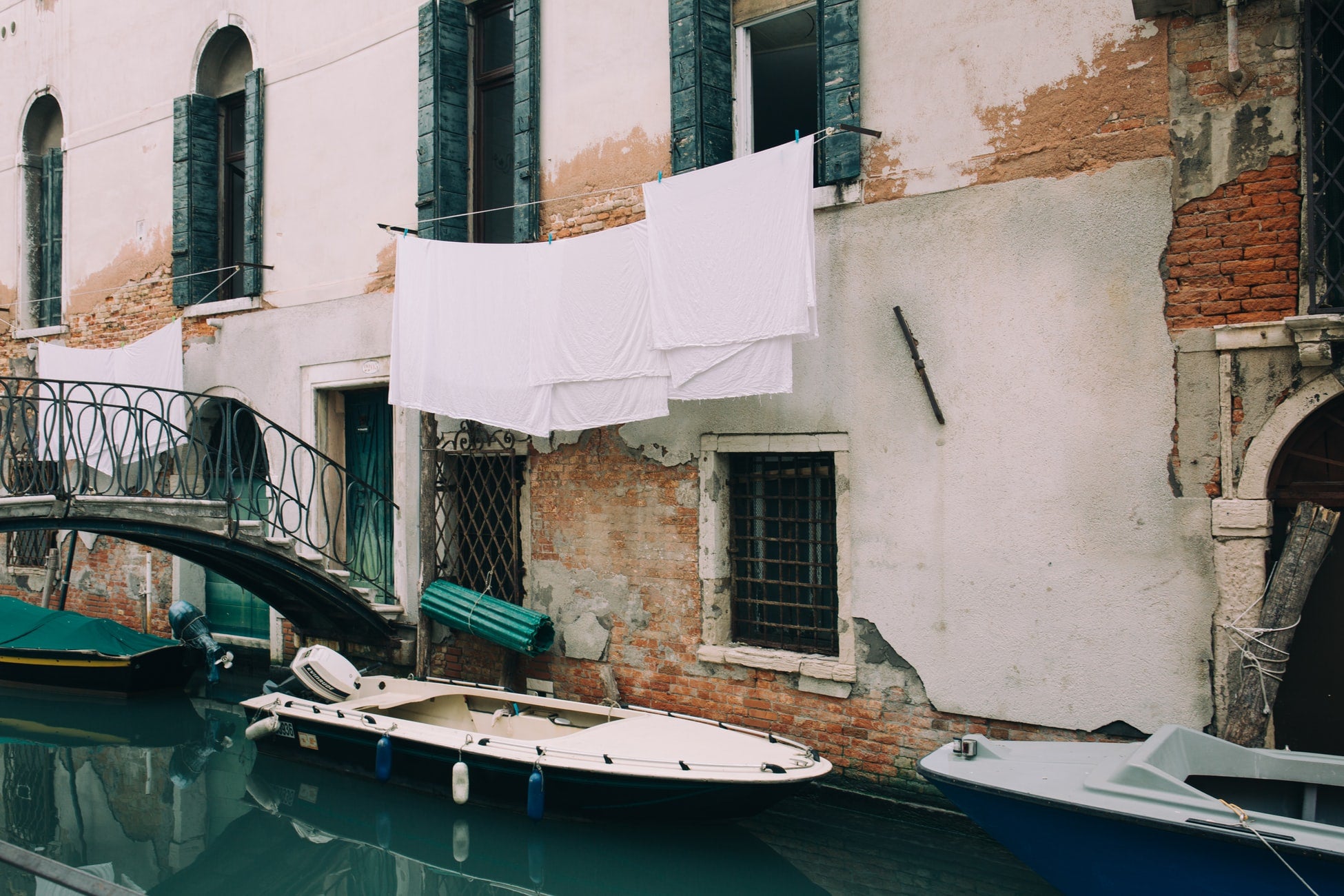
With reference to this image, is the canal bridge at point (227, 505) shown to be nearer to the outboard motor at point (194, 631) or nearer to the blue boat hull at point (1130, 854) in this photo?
the outboard motor at point (194, 631)

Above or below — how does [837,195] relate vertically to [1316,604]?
above

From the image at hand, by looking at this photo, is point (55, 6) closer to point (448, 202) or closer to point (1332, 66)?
point (448, 202)

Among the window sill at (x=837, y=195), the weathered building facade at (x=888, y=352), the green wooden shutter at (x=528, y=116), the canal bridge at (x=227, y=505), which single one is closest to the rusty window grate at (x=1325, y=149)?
the weathered building facade at (x=888, y=352)

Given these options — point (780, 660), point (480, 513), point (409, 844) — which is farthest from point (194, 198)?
point (780, 660)

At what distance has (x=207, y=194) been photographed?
1127 cm

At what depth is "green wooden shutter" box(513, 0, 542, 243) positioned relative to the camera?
8281 millimetres

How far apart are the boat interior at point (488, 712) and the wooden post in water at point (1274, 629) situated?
355 centimetres

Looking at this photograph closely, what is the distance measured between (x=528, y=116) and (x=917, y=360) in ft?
12.7

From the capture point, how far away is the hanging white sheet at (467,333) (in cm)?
748

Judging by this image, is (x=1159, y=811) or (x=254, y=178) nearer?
A: (x=1159, y=811)

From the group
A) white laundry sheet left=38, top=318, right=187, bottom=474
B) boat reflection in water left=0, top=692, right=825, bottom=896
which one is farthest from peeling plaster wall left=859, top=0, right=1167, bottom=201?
white laundry sheet left=38, top=318, right=187, bottom=474

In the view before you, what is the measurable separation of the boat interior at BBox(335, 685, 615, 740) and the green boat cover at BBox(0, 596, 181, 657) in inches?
142

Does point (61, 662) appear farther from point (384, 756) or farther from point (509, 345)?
point (509, 345)

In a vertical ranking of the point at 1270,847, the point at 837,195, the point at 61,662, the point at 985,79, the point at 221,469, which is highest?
the point at 985,79
